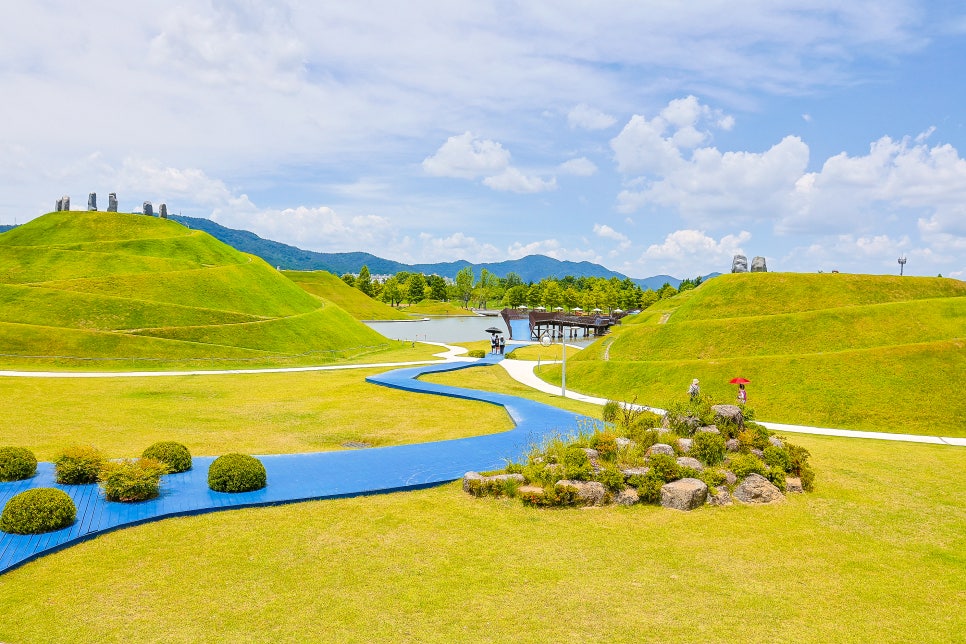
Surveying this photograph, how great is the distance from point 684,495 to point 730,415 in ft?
20.4

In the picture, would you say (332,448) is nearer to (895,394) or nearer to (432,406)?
(432,406)

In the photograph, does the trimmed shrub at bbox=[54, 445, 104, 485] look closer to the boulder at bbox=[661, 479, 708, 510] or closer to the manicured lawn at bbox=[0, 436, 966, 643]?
the manicured lawn at bbox=[0, 436, 966, 643]

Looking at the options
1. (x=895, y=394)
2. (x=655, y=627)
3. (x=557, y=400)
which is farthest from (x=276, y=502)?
(x=895, y=394)

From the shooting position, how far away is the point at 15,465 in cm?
1803

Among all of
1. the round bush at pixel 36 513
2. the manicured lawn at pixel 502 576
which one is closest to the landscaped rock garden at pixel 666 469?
the manicured lawn at pixel 502 576

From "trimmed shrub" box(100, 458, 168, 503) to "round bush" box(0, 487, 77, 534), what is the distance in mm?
1663

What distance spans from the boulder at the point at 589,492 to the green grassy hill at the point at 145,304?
162ft

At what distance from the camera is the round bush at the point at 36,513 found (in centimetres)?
1410

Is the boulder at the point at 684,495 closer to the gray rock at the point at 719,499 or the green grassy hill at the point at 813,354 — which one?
the gray rock at the point at 719,499

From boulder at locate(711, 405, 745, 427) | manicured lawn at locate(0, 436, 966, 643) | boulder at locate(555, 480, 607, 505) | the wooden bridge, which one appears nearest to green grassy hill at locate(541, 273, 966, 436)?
boulder at locate(711, 405, 745, 427)

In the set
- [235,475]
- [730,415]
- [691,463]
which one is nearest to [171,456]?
[235,475]

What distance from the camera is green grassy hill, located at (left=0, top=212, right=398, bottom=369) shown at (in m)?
56.0

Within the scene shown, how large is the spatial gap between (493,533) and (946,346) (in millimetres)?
36500

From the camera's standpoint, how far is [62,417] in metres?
29.3
